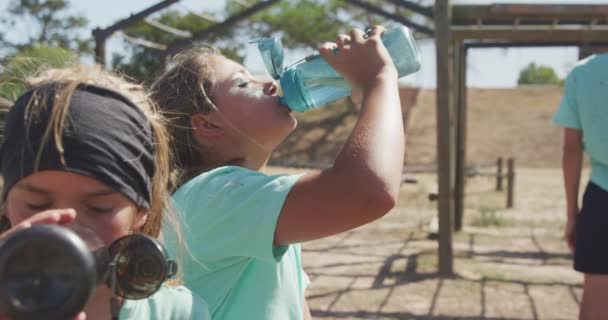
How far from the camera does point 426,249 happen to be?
8398 mm

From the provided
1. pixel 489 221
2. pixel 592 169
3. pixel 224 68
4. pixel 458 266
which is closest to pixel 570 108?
pixel 592 169

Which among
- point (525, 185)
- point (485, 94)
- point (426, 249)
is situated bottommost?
point (485, 94)

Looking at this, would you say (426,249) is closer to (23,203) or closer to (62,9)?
(23,203)

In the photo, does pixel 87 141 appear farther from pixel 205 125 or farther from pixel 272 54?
pixel 272 54

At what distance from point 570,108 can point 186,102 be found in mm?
2006

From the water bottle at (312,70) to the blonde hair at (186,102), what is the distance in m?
0.17

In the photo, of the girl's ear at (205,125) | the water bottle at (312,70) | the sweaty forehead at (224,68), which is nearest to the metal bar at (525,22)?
the water bottle at (312,70)

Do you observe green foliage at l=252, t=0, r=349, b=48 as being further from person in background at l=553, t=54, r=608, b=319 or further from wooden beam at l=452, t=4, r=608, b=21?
person in background at l=553, t=54, r=608, b=319

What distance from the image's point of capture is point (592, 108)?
3191 mm

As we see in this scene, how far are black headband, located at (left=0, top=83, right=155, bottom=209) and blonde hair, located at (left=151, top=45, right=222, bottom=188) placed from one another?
0.66 meters

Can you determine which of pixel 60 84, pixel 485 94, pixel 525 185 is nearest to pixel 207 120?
pixel 60 84

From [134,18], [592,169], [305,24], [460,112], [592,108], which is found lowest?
[305,24]

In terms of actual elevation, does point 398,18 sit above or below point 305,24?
above

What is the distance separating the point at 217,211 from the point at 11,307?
82 cm
